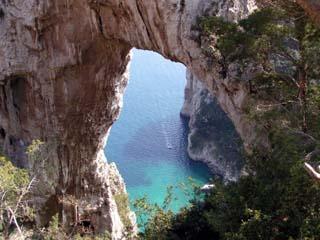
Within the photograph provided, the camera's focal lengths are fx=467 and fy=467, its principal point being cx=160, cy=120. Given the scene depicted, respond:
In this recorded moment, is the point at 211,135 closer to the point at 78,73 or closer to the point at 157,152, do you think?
the point at 157,152

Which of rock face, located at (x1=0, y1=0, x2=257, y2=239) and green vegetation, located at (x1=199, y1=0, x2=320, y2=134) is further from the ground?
green vegetation, located at (x1=199, y1=0, x2=320, y2=134)

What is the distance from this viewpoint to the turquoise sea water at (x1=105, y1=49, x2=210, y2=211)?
2744cm

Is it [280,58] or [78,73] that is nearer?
[280,58]

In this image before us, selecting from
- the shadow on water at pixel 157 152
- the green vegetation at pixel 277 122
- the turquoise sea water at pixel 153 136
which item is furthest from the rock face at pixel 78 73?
the shadow on water at pixel 157 152

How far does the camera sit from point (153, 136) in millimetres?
33781

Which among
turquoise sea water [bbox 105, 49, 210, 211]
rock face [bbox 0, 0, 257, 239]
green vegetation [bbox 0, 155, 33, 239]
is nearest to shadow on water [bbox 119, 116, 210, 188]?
turquoise sea water [bbox 105, 49, 210, 211]

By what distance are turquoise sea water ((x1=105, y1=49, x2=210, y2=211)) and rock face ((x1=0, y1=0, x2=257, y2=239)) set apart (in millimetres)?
6922

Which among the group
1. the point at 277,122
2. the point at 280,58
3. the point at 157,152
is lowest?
the point at 157,152

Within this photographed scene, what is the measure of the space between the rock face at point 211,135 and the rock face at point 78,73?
12056mm

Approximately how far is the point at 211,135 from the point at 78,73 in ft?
58.5

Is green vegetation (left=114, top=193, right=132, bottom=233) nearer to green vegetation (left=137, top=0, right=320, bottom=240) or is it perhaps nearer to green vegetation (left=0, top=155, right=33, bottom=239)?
green vegetation (left=0, top=155, right=33, bottom=239)

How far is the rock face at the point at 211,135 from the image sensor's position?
90.1 ft

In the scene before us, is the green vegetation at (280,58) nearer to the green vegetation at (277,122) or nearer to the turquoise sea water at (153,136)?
the green vegetation at (277,122)

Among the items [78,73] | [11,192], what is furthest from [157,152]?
[11,192]
